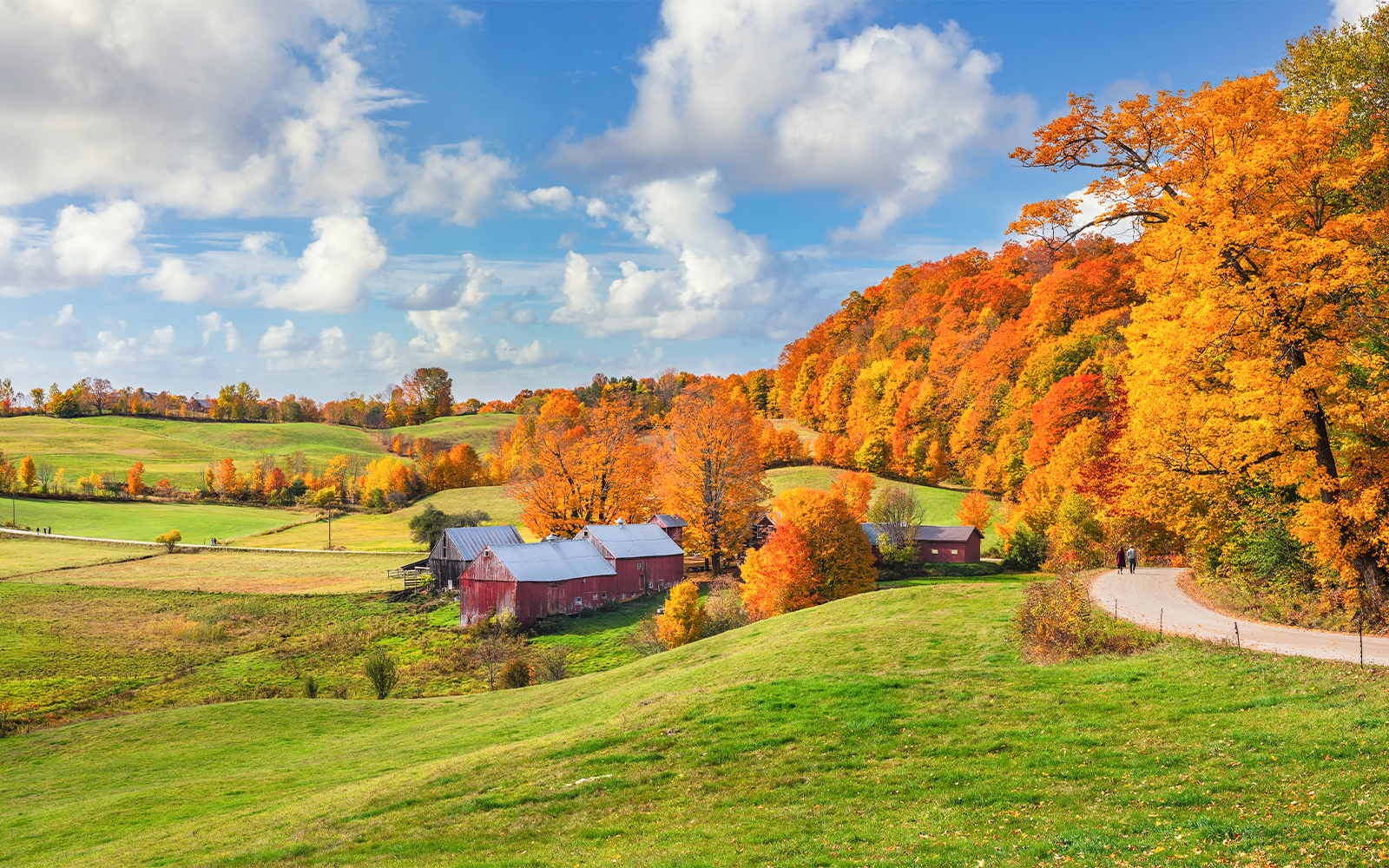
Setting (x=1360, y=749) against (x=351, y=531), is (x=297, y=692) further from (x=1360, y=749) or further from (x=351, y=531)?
(x=351, y=531)

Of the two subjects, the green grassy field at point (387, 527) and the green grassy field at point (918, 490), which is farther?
the green grassy field at point (387, 527)

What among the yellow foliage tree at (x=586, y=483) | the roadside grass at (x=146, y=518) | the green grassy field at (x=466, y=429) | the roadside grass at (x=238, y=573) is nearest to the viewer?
the roadside grass at (x=238, y=573)

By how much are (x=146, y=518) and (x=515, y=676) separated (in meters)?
90.9

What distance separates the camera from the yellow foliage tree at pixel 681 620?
128 feet

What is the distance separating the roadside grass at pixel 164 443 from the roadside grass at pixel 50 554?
39268mm

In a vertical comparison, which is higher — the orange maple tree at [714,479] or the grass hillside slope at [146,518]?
the orange maple tree at [714,479]

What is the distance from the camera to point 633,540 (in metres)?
61.3

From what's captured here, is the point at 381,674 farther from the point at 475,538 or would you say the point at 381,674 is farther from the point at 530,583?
the point at 475,538

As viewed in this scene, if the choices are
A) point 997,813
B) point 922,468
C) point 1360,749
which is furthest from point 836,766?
point 922,468

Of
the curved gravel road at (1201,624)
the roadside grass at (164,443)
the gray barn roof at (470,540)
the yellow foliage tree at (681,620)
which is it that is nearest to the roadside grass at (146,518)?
the roadside grass at (164,443)

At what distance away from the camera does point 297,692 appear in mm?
37531

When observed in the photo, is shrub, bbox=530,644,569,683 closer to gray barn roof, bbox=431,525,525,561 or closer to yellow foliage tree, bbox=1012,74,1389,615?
gray barn roof, bbox=431,525,525,561

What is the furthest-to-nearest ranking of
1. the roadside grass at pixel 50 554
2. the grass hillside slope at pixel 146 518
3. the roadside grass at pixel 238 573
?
the grass hillside slope at pixel 146 518, the roadside grass at pixel 50 554, the roadside grass at pixel 238 573

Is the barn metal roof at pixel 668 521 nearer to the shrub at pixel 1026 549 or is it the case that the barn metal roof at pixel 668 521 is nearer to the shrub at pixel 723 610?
the shrub at pixel 723 610
